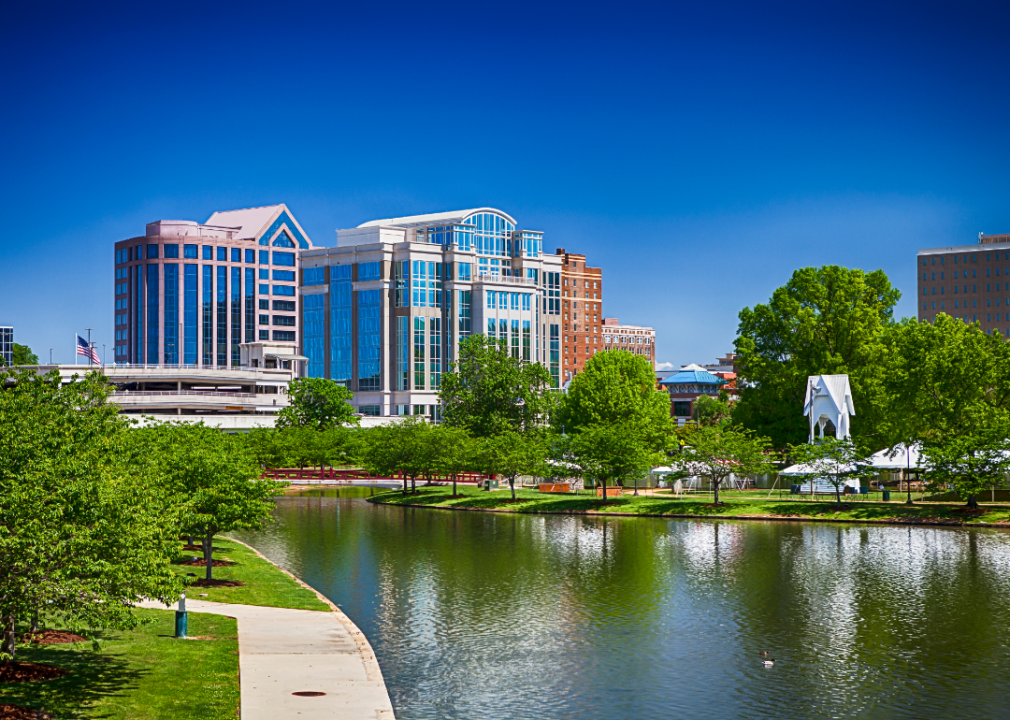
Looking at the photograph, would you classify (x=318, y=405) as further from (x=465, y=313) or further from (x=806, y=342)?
(x=806, y=342)

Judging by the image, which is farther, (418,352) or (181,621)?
(418,352)

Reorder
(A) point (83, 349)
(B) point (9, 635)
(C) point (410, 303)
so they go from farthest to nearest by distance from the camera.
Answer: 1. (C) point (410, 303)
2. (A) point (83, 349)
3. (B) point (9, 635)

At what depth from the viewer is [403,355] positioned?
17862 centimetres

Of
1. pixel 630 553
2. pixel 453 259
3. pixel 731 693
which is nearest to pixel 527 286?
pixel 453 259

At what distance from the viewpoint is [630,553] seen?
54.1m

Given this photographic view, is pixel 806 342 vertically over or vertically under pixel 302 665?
over

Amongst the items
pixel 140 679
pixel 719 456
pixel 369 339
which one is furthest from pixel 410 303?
pixel 140 679

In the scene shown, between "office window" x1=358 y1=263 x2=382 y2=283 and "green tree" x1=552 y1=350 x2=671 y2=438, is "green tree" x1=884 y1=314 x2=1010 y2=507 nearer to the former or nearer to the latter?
"green tree" x1=552 y1=350 x2=671 y2=438

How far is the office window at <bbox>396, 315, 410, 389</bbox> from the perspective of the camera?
17812 cm

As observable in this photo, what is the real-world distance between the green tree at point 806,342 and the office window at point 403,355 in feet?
274

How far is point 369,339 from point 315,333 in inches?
501

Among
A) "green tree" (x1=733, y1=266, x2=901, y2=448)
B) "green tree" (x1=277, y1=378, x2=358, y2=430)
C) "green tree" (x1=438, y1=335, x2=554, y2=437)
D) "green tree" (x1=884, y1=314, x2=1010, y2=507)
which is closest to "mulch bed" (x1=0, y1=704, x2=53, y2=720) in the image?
"green tree" (x1=884, y1=314, x2=1010, y2=507)

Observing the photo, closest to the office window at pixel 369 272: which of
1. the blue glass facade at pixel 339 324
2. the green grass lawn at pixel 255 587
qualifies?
the blue glass facade at pixel 339 324

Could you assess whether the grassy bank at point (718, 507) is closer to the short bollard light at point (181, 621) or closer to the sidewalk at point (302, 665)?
the sidewalk at point (302, 665)
